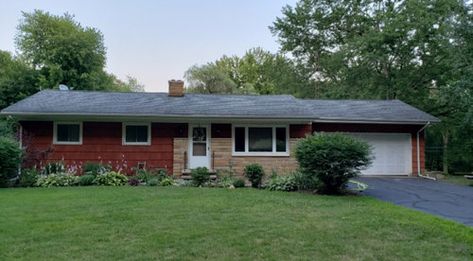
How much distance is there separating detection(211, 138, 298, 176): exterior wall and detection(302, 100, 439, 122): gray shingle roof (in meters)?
2.45

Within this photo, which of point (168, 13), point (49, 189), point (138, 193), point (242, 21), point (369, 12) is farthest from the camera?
point (369, 12)

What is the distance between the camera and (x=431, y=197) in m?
10.1

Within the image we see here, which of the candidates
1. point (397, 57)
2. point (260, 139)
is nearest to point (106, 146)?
point (260, 139)

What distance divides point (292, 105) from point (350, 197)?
5699 millimetres

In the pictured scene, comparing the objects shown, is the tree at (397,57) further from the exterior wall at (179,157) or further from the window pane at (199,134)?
the exterior wall at (179,157)

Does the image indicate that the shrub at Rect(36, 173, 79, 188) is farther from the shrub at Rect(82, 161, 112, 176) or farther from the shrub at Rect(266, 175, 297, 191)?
the shrub at Rect(266, 175, 297, 191)

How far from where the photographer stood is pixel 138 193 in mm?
9516

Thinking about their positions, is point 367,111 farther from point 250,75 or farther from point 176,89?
point 250,75

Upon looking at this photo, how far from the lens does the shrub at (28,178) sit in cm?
1158

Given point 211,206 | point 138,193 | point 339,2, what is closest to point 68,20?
point 339,2

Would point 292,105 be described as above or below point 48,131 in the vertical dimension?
above

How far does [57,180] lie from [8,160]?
59.1 inches

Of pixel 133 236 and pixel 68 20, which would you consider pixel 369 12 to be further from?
pixel 68 20

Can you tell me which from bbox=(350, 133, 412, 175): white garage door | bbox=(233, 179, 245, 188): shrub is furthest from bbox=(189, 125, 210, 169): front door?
bbox=(350, 133, 412, 175): white garage door
